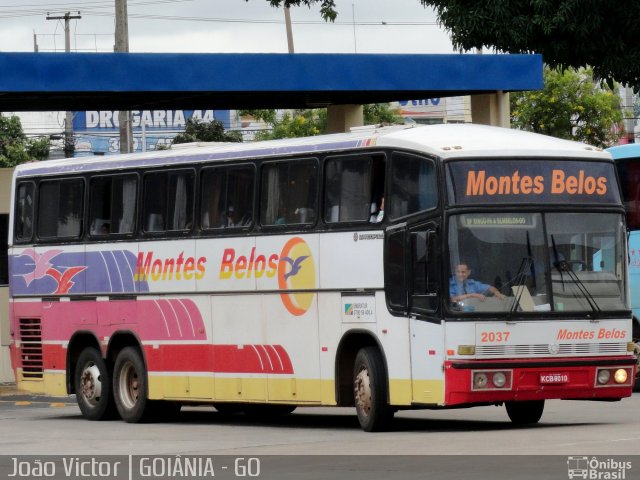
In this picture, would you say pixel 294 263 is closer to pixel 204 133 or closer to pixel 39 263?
pixel 39 263

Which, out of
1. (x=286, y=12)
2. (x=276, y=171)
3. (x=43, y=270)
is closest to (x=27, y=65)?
(x=43, y=270)

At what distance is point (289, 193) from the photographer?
65.9 ft

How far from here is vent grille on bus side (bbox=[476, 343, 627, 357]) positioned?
1759 cm

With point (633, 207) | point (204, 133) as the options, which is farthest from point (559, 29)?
point (204, 133)

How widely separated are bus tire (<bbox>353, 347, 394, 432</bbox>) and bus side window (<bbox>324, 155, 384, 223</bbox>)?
1.53m

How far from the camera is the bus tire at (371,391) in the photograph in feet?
60.4

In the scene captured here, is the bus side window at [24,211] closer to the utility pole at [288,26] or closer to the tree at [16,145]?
the utility pole at [288,26]

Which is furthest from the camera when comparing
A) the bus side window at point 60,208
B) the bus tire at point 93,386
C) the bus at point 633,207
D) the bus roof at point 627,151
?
the bus roof at point 627,151

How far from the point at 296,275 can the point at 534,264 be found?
3336mm

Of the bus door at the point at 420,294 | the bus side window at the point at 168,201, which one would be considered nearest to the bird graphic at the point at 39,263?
the bus side window at the point at 168,201

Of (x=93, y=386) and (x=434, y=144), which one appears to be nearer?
(x=434, y=144)

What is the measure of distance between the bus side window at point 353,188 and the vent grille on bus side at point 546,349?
2.15m

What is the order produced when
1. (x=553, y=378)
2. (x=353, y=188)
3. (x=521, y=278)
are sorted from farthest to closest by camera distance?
(x=353, y=188), (x=553, y=378), (x=521, y=278)

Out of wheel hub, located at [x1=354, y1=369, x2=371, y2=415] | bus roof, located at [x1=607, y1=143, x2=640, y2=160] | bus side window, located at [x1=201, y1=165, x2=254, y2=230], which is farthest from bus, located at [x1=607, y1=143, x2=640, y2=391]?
wheel hub, located at [x1=354, y1=369, x2=371, y2=415]
